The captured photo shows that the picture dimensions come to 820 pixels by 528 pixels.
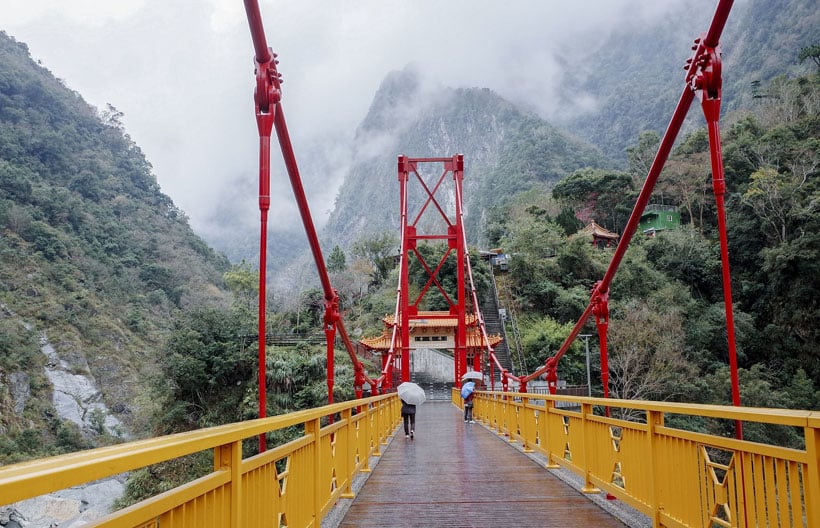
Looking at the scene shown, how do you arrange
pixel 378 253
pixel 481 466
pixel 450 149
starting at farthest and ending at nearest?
pixel 450 149 → pixel 378 253 → pixel 481 466

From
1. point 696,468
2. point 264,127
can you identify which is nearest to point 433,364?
point 264,127

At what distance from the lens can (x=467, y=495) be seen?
460cm

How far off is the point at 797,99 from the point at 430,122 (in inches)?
3211

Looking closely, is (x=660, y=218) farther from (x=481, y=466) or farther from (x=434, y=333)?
(x=481, y=466)

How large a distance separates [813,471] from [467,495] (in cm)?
321

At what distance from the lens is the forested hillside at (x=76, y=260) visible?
23219mm

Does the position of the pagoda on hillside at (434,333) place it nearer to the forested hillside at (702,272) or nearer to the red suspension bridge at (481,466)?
the forested hillside at (702,272)

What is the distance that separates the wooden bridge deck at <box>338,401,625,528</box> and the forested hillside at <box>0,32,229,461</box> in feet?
58.1

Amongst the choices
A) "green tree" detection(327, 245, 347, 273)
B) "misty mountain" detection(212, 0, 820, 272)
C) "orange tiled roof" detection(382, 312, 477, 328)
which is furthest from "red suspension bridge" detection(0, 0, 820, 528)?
"misty mountain" detection(212, 0, 820, 272)

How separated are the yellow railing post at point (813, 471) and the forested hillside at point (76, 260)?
21837 millimetres

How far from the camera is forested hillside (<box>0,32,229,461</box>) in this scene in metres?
23.2

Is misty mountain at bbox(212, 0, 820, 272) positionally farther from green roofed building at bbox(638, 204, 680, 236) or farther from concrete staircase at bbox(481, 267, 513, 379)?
concrete staircase at bbox(481, 267, 513, 379)

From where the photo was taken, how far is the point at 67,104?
46906 millimetres

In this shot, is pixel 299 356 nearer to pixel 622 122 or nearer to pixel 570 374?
pixel 570 374
